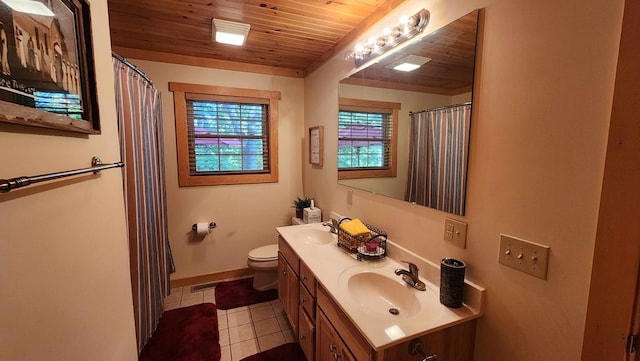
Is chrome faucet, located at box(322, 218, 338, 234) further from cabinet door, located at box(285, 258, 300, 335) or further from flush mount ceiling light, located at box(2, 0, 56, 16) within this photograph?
flush mount ceiling light, located at box(2, 0, 56, 16)

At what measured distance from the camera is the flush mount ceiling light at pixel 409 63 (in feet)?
4.73

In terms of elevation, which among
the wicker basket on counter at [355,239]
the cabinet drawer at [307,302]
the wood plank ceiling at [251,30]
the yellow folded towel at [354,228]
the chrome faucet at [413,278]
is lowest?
the cabinet drawer at [307,302]

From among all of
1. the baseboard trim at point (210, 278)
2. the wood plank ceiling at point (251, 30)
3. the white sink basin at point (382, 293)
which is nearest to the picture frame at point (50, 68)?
the wood plank ceiling at point (251, 30)

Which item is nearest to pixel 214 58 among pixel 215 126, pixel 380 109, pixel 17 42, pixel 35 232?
pixel 215 126

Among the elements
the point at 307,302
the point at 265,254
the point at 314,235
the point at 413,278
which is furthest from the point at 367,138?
the point at 265,254

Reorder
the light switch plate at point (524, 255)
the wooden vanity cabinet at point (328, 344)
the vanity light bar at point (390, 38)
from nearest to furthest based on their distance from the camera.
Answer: the light switch plate at point (524, 255) < the wooden vanity cabinet at point (328, 344) < the vanity light bar at point (390, 38)

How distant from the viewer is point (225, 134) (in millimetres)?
2838

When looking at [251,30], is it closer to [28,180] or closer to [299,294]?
[28,180]

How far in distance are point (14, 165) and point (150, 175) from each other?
57.9 inches

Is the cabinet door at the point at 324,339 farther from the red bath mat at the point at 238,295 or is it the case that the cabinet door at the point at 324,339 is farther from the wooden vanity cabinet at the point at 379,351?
the red bath mat at the point at 238,295

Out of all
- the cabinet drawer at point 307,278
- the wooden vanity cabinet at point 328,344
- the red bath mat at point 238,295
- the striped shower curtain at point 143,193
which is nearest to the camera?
the wooden vanity cabinet at point 328,344

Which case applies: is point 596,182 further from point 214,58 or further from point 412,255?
point 214,58

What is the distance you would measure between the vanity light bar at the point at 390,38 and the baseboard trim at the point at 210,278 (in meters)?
2.49

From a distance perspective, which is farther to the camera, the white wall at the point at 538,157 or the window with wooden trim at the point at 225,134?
the window with wooden trim at the point at 225,134
